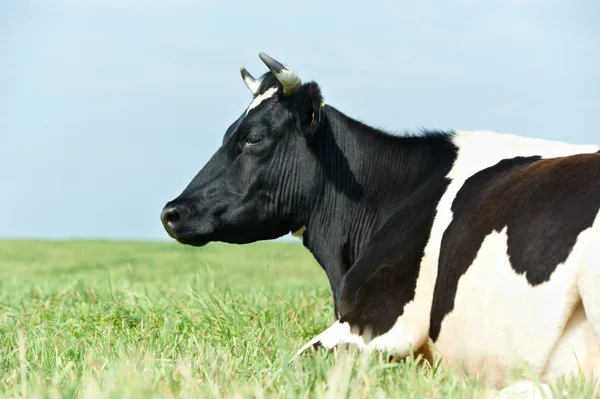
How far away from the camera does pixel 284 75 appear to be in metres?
6.30

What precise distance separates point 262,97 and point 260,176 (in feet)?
2.15

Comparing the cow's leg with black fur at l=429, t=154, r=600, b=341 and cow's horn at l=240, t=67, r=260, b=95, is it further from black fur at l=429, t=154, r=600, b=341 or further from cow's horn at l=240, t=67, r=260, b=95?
cow's horn at l=240, t=67, r=260, b=95

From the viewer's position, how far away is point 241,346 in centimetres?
604

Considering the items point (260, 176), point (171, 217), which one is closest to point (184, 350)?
point (171, 217)

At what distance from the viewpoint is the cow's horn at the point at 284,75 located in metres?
6.30

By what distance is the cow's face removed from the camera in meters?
6.44

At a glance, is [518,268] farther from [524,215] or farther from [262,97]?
[262,97]

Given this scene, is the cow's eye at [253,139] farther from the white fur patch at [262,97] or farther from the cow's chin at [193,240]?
the cow's chin at [193,240]

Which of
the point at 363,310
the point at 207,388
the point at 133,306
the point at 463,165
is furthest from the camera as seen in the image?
the point at 133,306

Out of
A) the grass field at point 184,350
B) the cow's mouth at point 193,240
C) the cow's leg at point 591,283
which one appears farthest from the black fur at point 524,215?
the cow's mouth at point 193,240

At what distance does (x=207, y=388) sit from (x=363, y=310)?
1.53 m

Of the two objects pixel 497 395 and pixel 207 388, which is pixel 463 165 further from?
pixel 207 388

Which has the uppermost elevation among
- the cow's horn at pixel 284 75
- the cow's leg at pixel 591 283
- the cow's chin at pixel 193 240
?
the cow's horn at pixel 284 75

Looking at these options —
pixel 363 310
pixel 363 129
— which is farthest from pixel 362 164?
pixel 363 310
